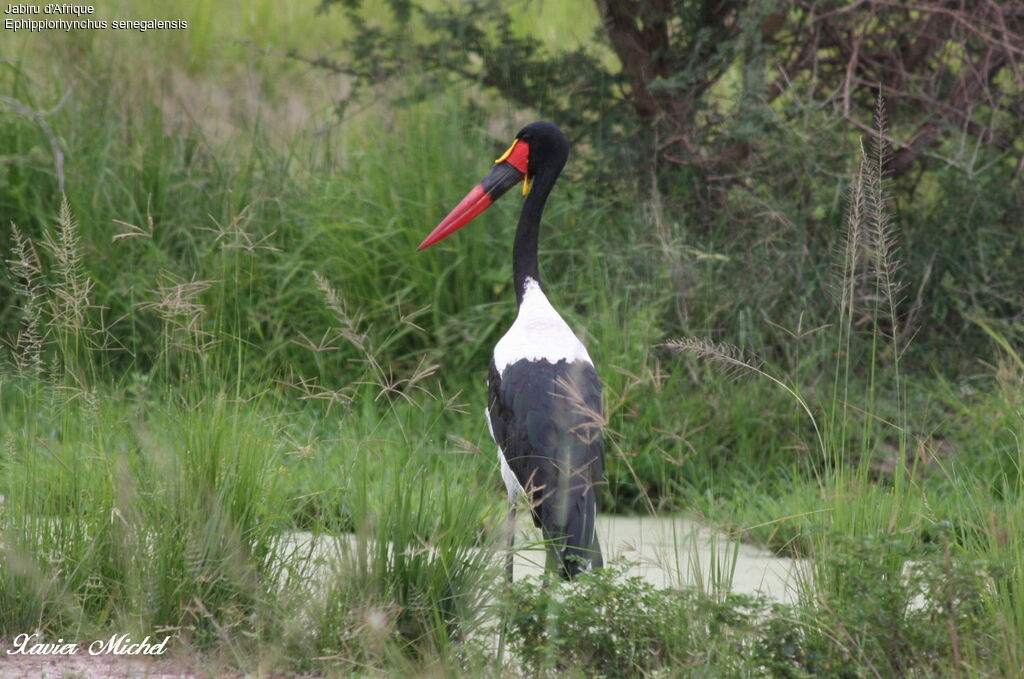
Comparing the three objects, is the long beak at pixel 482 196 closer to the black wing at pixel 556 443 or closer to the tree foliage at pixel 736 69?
the black wing at pixel 556 443

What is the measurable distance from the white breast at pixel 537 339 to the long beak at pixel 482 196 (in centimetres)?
47

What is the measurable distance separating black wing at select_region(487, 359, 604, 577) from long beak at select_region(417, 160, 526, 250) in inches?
27.6

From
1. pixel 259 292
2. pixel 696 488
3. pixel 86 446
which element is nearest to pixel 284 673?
pixel 86 446

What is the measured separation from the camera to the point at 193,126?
6211 mm

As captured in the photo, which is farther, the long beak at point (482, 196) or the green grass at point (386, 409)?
the long beak at point (482, 196)

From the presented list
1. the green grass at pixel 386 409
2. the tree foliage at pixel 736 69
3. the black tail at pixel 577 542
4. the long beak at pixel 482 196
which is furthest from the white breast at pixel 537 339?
the tree foliage at pixel 736 69

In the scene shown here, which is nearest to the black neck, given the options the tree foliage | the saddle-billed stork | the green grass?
the saddle-billed stork

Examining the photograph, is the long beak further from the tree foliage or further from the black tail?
the black tail

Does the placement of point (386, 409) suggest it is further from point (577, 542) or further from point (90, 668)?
point (90, 668)

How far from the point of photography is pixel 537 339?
3.85 m

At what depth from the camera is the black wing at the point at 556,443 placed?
3164 millimetres

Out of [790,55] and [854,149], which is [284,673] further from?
[790,55]

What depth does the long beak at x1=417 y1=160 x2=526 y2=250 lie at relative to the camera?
441 cm

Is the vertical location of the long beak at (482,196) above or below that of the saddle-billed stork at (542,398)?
above
